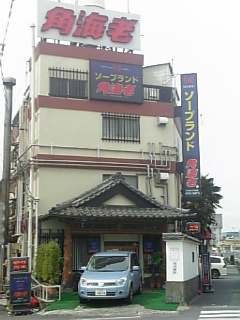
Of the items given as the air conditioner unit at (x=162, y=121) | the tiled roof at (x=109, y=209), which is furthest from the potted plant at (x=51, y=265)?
the air conditioner unit at (x=162, y=121)

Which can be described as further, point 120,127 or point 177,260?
point 120,127

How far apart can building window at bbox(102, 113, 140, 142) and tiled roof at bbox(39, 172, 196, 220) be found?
2.57 m

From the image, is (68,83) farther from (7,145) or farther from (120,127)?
(7,145)

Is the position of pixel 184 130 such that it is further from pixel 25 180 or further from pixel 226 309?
pixel 226 309

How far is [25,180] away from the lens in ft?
88.1

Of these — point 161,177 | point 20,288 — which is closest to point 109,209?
point 161,177

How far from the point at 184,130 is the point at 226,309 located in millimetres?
11524

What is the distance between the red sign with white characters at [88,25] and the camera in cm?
2677

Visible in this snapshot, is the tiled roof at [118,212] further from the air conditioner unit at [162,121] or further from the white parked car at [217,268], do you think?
the white parked car at [217,268]

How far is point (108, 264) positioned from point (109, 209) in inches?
190

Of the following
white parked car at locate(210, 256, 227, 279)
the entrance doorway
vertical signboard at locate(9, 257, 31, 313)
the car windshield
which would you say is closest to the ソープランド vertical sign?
the entrance doorway

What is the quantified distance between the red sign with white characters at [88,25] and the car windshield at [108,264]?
12414 mm

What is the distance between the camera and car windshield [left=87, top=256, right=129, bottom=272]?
1891cm

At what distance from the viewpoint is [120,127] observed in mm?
27078
